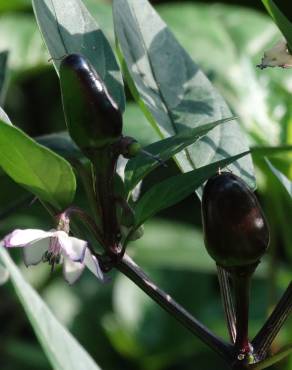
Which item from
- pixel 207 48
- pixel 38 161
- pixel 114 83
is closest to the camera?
pixel 38 161

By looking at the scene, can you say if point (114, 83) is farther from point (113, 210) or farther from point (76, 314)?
point (76, 314)

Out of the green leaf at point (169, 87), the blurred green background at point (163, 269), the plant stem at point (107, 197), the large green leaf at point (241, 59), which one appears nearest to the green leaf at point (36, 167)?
the plant stem at point (107, 197)

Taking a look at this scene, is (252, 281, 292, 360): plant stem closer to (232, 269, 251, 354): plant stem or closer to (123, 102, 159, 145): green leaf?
(232, 269, 251, 354): plant stem

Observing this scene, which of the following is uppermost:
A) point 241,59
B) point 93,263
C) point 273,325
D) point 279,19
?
point 279,19

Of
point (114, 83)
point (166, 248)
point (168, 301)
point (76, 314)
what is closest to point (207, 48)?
point (166, 248)

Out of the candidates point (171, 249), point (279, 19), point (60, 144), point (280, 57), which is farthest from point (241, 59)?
point (279, 19)

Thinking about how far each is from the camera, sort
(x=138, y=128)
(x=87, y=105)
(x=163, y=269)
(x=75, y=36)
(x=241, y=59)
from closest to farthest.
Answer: (x=87, y=105), (x=75, y=36), (x=138, y=128), (x=241, y=59), (x=163, y=269)

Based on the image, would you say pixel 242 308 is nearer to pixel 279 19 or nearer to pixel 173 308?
pixel 173 308
